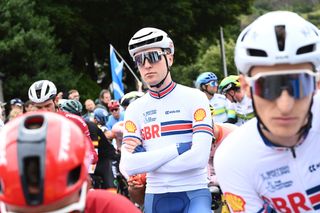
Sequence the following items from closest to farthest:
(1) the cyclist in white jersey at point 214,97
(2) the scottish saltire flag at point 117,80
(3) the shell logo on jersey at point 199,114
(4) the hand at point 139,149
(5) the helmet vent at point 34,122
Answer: (5) the helmet vent at point 34,122, (3) the shell logo on jersey at point 199,114, (4) the hand at point 139,149, (1) the cyclist in white jersey at point 214,97, (2) the scottish saltire flag at point 117,80

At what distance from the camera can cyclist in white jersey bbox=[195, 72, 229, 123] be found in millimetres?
11281

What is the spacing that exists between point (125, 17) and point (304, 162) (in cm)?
3683

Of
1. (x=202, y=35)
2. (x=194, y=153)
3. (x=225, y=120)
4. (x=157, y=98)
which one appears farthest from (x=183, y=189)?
(x=202, y=35)

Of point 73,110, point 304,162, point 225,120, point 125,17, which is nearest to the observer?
point 304,162

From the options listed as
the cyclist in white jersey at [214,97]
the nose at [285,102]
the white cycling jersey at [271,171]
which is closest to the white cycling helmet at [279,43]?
the nose at [285,102]

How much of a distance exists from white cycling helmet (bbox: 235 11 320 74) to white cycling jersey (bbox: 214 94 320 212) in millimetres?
337

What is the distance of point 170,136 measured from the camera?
610cm

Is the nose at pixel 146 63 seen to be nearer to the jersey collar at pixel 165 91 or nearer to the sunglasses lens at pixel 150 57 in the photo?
the sunglasses lens at pixel 150 57

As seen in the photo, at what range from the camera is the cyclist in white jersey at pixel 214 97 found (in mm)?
11281

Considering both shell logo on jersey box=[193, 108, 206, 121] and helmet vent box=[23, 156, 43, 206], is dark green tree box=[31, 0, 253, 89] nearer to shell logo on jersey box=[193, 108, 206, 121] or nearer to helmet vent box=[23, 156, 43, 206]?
shell logo on jersey box=[193, 108, 206, 121]

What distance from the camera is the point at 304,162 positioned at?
356 centimetres

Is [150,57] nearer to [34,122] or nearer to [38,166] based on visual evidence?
[34,122]

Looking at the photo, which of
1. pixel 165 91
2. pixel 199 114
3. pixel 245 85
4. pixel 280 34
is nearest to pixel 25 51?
pixel 165 91

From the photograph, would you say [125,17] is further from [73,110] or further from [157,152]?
[157,152]
